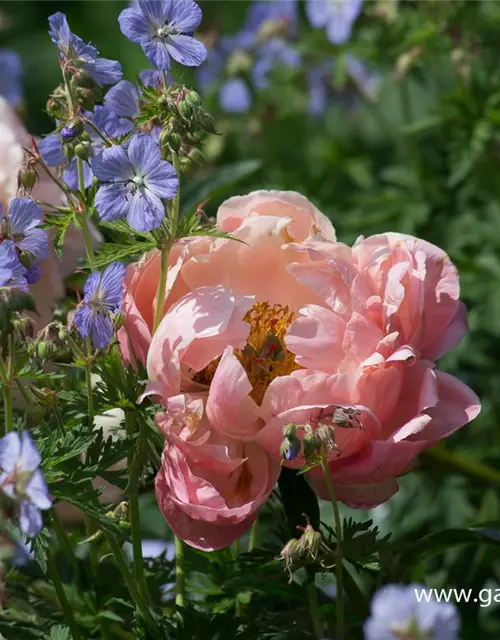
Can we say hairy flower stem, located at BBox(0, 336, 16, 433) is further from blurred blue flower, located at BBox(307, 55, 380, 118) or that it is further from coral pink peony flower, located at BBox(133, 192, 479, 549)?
blurred blue flower, located at BBox(307, 55, 380, 118)

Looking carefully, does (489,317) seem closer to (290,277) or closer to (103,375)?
(290,277)

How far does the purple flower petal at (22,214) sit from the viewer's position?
0.56 metres

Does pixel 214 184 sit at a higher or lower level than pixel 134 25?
lower

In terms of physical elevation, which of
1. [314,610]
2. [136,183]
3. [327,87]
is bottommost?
[327,87]

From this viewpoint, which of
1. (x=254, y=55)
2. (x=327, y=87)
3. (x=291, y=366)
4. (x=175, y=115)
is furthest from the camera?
(x=327, y=87)

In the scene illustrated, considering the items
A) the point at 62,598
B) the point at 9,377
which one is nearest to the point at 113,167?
the point at 9,377

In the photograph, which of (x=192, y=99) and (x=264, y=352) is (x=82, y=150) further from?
(x=264, y=352)

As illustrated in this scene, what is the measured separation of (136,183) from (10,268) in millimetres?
78

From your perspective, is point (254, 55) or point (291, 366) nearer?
point (291, 366)

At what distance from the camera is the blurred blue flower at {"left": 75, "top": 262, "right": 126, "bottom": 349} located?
55cm

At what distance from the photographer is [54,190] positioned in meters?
0.71

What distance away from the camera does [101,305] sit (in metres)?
0.56

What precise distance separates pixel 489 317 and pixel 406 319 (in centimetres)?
53

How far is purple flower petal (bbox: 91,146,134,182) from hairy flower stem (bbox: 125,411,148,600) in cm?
13
